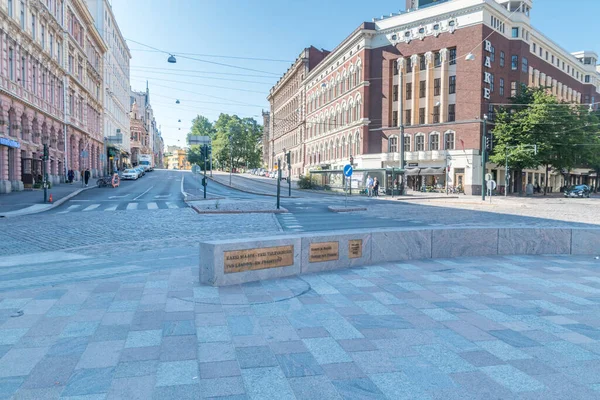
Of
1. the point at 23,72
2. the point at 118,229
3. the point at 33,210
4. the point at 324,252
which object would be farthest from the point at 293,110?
the point at 324,252

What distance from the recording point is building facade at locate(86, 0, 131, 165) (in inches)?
2339

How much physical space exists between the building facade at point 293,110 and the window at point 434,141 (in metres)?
30.0

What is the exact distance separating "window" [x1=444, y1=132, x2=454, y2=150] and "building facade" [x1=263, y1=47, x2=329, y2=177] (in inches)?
1247

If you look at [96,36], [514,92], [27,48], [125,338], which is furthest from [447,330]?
[96,36]

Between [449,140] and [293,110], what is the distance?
41757 millimetres

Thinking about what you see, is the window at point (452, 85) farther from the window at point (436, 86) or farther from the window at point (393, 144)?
the window at point (393, 144)

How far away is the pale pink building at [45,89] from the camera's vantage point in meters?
27.8

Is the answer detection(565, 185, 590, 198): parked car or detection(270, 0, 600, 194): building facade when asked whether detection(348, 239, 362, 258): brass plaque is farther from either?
detection(565, 185, 590, 198): parked car

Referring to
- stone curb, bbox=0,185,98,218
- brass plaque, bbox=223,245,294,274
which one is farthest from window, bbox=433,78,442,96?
brass plaque, bbox=223,245,294,274

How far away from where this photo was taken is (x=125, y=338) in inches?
180

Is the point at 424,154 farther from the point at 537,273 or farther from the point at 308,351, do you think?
the point at 308,351

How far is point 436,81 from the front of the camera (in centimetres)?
4997

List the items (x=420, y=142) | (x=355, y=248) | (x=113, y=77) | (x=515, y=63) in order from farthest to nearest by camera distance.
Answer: (x=113, y=77) → (x=515, y=63) → (x=420, y=142) → (x=355, y=248)

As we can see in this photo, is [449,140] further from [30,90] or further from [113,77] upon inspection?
[113,77]
